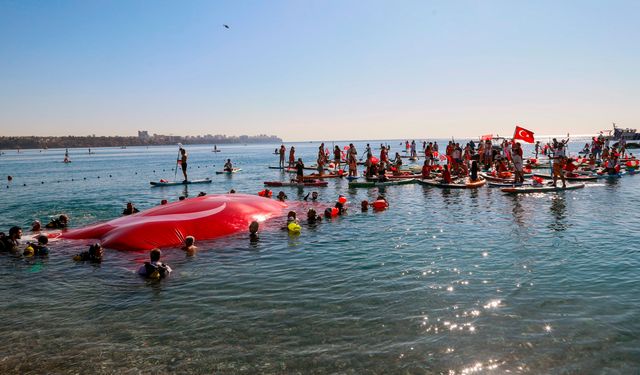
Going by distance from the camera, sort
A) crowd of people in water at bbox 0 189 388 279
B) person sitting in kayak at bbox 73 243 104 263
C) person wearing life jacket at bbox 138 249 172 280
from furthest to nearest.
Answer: person sitting in kayak at bbox 73 243 104 263, crowd of people in water at bbox 0 189 388 279, person wearing life jacket at bbox 138 249 172 280

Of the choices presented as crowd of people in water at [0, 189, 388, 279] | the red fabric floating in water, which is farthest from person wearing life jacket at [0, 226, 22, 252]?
the red fabric floating in water

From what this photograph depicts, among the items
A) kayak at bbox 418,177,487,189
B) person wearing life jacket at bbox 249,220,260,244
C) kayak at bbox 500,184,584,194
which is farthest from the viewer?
kayak at bbox 418,177,487,189

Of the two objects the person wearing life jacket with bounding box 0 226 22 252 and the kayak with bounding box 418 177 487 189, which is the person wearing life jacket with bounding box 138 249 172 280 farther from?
the kayak with bounding box 418 177 487 189

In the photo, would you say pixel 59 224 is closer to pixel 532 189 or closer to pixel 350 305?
pixel 350 305

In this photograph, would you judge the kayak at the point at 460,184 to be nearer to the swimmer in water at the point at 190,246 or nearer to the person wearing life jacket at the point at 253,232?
the person wearing life jacket at the point at 253,232

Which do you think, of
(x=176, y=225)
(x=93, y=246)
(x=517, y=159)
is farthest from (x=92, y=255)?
(x=517, y=159)

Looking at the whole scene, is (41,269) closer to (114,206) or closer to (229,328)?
(229,328)

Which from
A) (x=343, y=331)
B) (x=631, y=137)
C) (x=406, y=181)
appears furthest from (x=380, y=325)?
(x=631, y=137)

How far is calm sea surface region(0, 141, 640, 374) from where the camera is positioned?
759 cm

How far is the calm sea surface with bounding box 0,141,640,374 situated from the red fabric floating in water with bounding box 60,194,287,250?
0.82 meters

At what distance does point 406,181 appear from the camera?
33.7m

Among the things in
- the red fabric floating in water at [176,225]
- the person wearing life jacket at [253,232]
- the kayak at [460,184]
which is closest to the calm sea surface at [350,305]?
the person wearing life jacket at [253,232]

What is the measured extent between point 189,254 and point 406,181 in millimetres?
22560

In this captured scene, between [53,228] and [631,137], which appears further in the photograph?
[631,137]
